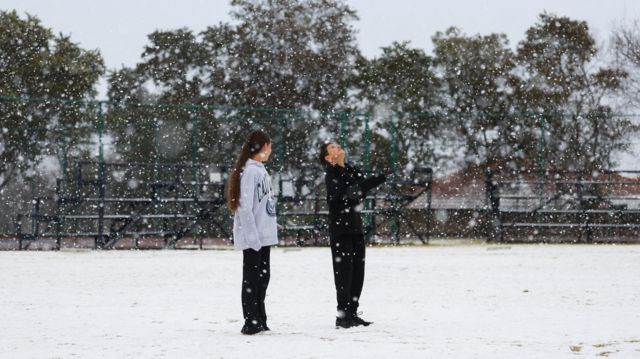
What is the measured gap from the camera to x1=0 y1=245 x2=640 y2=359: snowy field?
6395mm

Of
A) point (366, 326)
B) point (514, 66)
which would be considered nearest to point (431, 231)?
point (514, 66)

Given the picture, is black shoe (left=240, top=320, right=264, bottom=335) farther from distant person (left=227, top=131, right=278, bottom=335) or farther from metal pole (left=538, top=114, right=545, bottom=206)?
metal pole (left=538, top=114, right=545, bottom=206)

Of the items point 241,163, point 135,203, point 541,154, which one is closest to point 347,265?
point 241,163

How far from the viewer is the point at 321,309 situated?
8875mm

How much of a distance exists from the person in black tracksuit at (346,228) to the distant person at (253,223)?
545 mm

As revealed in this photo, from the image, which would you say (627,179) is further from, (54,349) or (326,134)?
(54,349)

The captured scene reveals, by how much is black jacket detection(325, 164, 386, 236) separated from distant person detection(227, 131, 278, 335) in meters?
0.54

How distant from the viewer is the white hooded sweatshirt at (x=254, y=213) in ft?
23.5

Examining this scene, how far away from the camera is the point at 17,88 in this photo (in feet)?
105

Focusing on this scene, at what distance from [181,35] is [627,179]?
2212 centimetres

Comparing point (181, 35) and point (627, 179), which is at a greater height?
point (181, 35)

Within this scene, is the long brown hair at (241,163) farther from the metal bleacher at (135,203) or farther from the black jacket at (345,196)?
the metal bleacher at (135,203)

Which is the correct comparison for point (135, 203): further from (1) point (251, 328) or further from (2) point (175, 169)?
(1) point (251, 328)

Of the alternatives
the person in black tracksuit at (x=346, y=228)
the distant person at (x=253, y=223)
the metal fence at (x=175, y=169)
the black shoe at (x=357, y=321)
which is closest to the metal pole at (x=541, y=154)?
the metal fence at (x=175, y=169)
